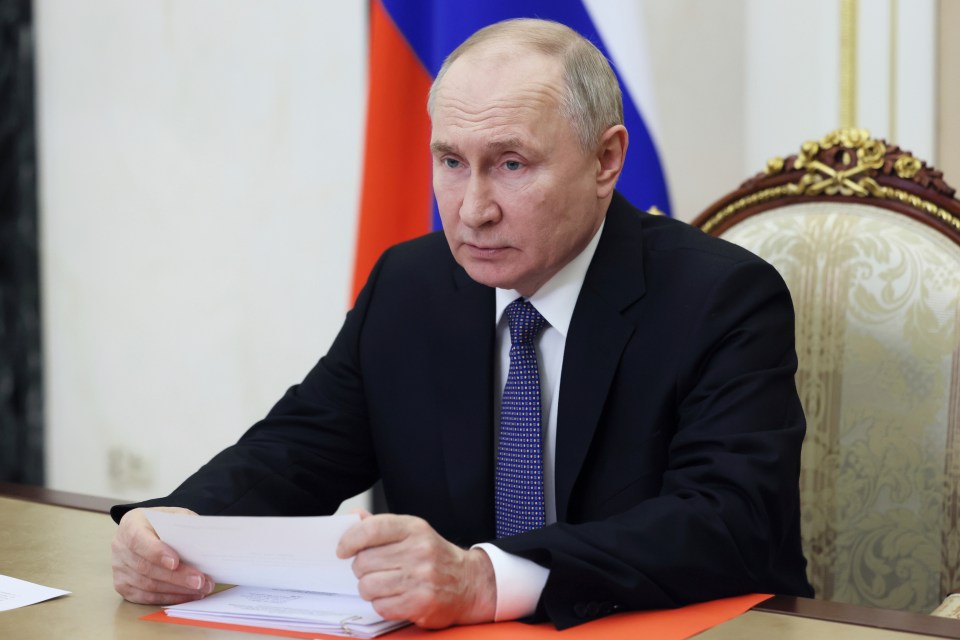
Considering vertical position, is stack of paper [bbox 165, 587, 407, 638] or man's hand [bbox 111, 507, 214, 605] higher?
man's hand [bbox 111, 507, 214, 605]

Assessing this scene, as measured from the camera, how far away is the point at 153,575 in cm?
150

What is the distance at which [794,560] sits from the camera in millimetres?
1832

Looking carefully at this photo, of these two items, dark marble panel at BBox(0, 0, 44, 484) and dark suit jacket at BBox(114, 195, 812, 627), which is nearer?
dark suit jacket at BBox(114, 195, 812, 627)

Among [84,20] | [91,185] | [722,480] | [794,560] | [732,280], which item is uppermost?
[84,20]

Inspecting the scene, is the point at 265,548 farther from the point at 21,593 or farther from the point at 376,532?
the point at 21,593

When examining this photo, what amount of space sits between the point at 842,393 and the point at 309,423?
955mm

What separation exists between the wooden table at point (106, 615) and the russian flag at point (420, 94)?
54.0 inches

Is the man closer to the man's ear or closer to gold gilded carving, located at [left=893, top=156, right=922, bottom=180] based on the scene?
the man's ear

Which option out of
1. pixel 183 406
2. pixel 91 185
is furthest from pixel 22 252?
pixel 183 406

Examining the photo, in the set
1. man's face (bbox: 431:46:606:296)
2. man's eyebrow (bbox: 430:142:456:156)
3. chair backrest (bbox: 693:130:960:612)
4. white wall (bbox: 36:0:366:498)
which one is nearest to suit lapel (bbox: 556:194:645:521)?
man's face (bbox: 431:46:606:296)

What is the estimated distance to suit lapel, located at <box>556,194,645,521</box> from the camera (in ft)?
5.99

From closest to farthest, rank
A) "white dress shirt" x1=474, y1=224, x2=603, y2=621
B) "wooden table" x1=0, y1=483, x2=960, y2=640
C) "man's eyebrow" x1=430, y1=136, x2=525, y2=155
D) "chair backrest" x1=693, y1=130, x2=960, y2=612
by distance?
1. "wooden table" x1=0, y1=483, x2=960, y2=640
2. "man's eyebrow" x1=430, y1=136, x2=525, y2=155
3. "white dress shirt" x1=474, y1=224, x2=603, y2=621
4. "chair backrest" x1=693, y1=130, x2=960, y2=612

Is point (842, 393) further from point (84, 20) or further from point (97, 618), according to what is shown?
point (84, 20)

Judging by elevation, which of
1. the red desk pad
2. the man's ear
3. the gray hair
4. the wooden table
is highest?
the gray hair
